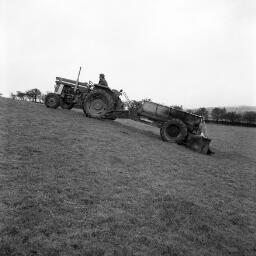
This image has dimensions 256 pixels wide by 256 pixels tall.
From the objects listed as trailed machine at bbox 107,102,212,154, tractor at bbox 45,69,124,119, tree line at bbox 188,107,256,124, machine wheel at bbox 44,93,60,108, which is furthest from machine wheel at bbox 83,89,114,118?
tree line at bbox 188,107,256,124

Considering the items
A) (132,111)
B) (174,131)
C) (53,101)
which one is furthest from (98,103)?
(174,131)

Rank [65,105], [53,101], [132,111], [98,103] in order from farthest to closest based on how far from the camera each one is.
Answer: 1. [65,105]
2. [53,101]
3. [98,103]
4. [132,111]

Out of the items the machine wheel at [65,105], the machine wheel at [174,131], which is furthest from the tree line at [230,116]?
the machine wheel at [174,131]

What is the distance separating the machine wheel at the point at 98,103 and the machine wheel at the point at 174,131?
3023 millimetres

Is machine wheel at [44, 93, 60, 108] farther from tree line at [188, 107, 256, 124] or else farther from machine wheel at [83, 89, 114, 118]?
tree line at [188, 107, 256, 124]

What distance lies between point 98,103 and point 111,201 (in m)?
9.87

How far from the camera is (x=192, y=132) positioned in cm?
1447

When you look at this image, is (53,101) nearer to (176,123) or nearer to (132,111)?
(132,111)

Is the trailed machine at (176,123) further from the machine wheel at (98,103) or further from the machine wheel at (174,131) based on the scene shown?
the machine wheel at (98,103)

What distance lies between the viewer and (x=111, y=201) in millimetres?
6141

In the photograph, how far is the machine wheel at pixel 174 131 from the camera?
14.1 m

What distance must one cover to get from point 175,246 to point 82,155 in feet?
14.3

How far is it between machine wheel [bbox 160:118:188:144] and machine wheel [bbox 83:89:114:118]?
3023 mm

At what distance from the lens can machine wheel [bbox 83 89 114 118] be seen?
15.2 metres
